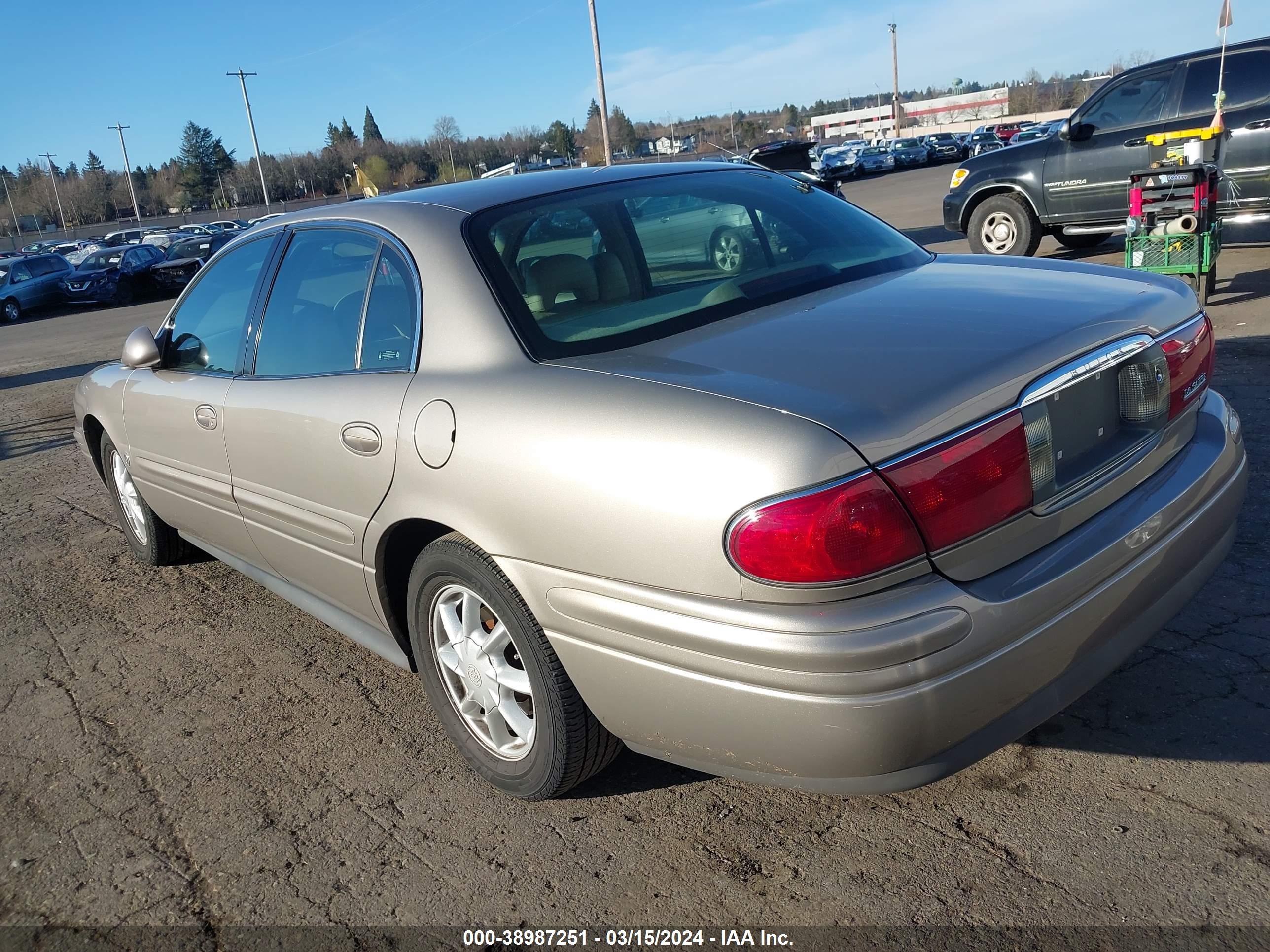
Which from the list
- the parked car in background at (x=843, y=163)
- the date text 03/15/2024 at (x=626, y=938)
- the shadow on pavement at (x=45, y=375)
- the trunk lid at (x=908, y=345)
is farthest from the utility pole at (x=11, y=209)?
the date text 03/15/2024 at (x=626, y=938)

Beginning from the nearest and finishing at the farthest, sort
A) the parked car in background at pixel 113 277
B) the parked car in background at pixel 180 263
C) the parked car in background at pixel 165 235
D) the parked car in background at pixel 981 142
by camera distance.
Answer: the parked car in background at pixel 113 277 → the parked car in background at pixel 180 263 → the parked car in background at pixel 165 235 → the parked car in background at pixel 981 142

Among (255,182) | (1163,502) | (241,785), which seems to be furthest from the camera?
(255,182)

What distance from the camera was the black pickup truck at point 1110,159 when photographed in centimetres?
915

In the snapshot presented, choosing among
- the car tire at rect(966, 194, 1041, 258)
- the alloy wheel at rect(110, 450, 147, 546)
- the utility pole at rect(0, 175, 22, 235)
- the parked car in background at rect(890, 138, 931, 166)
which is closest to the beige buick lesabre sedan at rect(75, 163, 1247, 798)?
the alloy wheel at rect(110, 450, 147, 546)

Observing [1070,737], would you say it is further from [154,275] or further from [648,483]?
[154,275]

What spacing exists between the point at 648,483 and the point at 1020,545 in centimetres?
81

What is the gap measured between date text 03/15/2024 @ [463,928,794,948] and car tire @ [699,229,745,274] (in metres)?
1.76

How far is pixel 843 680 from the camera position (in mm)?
1986

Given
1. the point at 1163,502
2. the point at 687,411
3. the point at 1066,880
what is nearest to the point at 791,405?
the point at 687,411

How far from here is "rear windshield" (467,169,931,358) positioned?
272 centimetres

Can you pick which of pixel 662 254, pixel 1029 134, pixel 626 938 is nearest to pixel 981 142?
pixel 1029 134

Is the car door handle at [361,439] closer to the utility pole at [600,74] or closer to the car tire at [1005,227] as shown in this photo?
the car tire at [1005,227]

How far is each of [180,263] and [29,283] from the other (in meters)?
3.47

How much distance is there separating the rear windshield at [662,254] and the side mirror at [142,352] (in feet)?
6.19
